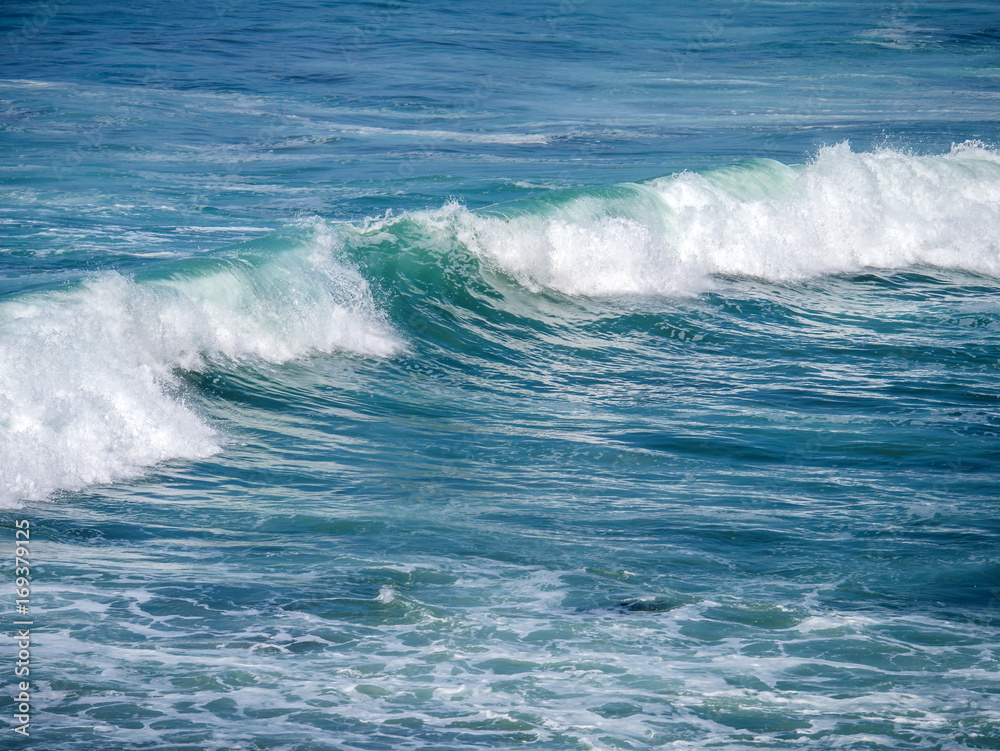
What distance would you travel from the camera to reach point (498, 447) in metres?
7.98

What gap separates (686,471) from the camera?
291 inches

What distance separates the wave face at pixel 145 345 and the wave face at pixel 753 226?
2.62 metres

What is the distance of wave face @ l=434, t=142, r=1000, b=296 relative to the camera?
13.4m

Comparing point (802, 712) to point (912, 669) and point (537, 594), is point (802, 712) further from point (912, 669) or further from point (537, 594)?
point (537, 594)

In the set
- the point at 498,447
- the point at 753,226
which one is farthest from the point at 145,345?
the point at 753,226

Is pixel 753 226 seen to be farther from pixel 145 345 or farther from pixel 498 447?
pixel 145 345

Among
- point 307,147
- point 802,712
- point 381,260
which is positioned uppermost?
point 307,147

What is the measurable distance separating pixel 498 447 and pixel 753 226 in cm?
865

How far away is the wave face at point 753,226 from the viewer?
13.4 meters

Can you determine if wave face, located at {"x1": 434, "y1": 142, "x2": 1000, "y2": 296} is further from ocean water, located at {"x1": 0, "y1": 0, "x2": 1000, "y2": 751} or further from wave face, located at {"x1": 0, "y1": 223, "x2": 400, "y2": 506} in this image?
wave face, located at {"x1": 0, "y1": 223, "x2": 400, "y2": 506}

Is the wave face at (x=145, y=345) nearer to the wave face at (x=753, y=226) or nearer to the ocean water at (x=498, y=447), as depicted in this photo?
the ocean water at (x=498, y=447)

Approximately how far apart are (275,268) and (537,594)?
6.31 meters

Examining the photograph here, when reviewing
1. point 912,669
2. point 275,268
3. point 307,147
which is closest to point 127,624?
point 912,669

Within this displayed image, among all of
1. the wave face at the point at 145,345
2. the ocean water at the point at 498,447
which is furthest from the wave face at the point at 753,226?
the wave face at the point at 145,345
